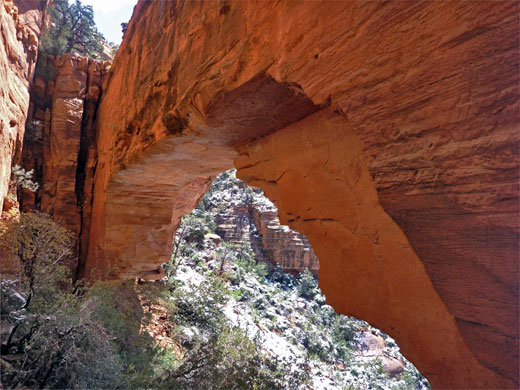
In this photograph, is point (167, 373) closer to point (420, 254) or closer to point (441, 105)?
point (420, 254)

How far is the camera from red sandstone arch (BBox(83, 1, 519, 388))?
32.9 inches

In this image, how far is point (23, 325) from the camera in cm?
272

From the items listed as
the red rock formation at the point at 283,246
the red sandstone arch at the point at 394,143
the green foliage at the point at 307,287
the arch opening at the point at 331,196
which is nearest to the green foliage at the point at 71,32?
the arch opening at the point at 331,196

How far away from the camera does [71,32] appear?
8.33 m

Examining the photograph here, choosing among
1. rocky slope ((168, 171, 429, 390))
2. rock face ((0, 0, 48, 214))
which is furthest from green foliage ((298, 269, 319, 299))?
rock face ((0, 0, 48, 214))

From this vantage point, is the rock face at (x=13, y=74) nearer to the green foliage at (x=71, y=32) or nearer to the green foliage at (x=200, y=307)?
the green foliage at (x=71, y=32)

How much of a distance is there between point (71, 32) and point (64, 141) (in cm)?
438

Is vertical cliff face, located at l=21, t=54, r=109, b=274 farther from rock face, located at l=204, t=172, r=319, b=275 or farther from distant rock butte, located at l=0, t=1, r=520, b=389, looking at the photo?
rock face, located at l=204, t=172, r=319, b=275

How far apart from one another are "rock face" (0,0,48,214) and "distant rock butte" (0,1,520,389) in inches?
135

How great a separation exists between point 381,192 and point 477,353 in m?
0.61

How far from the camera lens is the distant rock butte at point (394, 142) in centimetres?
83

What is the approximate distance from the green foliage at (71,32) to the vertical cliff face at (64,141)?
0.64 meters

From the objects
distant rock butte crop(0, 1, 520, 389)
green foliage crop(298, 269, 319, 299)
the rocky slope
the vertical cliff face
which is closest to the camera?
distant rock butte crop(0, 1, 520, 389)

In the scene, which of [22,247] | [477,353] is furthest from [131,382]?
[477,353]
